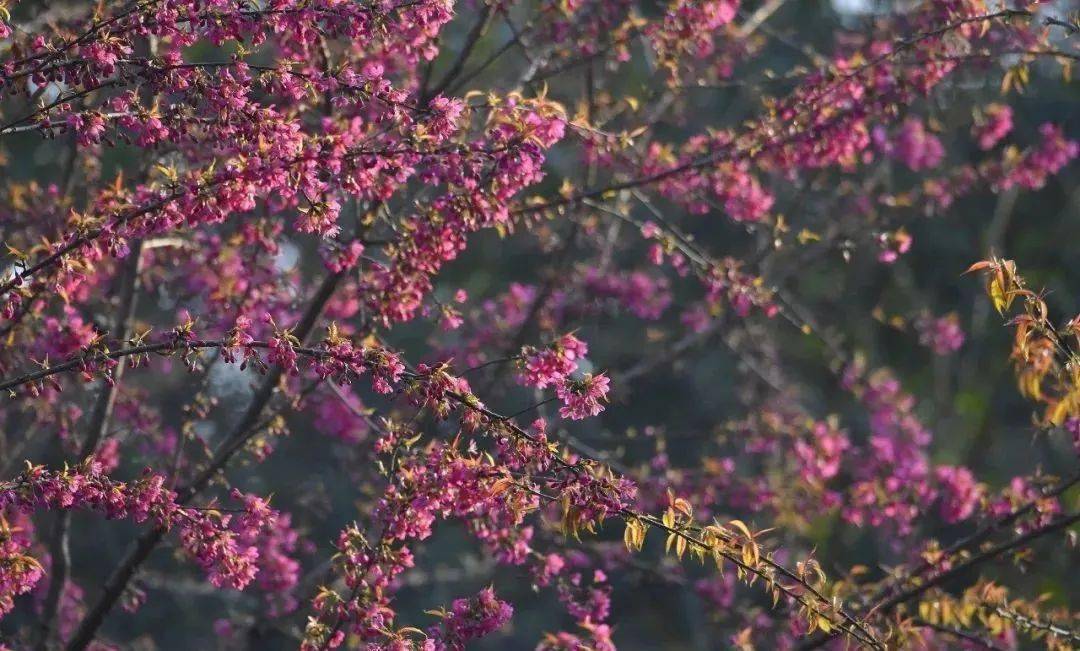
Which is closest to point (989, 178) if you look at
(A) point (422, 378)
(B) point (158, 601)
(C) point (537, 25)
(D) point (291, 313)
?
(C) point (537, 25)

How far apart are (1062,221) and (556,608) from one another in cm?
941

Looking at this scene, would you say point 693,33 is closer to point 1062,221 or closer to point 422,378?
point 422,378

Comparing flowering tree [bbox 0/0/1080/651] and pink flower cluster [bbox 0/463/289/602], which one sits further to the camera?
flowering tree [bbox 0/0/1080/651]

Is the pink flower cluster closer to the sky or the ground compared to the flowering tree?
closer to the ground

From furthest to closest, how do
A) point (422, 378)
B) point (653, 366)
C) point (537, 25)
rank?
1. point (653, 366)
2. point (537, 25)
3. point (422, 378)

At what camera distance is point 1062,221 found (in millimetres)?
18125

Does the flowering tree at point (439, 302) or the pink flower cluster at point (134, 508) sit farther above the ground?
the flowering tree at point (439, 302)

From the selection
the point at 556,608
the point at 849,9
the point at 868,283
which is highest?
the point at 849,9

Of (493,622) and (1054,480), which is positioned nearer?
(493,622)

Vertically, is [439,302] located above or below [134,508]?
above

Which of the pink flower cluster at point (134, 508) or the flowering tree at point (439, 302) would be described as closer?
the pink flower cluster at point (134, 508)

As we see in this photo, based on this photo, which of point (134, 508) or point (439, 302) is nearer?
point (134, 508)

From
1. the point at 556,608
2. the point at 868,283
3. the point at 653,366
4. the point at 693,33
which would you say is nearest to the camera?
the point at 693,33

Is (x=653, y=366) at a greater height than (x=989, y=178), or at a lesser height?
lesser
